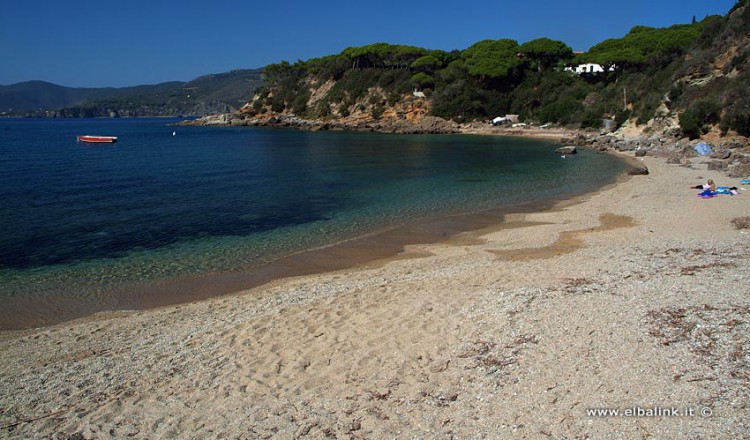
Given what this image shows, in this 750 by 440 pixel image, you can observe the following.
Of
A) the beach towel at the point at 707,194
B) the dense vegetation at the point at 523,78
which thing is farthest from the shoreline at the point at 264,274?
the dense vegetation at the point at 523,78

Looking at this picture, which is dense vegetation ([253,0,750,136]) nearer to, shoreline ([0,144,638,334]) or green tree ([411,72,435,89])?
green tree ([411,72,435,89])

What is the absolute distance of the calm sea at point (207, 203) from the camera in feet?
49.1

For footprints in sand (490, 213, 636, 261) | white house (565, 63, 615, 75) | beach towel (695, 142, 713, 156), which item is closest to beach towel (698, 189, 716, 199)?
footprints in sand (490, 213, 636, 261)

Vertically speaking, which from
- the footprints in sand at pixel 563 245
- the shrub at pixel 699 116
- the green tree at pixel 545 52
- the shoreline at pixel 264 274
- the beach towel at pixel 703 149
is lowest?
the shoreline at pixel 264 274

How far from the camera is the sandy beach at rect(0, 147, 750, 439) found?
20.7 feet

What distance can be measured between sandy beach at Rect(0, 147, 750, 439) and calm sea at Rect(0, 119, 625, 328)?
3.50 metres

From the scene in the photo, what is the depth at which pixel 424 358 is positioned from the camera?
26.6ft

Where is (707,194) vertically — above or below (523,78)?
below

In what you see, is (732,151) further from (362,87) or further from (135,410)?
(362,87)

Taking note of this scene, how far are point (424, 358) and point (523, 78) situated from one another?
9241cm

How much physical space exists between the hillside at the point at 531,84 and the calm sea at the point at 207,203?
11.0 m

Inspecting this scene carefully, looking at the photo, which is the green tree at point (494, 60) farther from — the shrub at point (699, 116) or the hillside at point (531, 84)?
the shrub at point (699, 116)

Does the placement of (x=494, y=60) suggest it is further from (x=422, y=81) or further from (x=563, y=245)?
(x=563, y=245)

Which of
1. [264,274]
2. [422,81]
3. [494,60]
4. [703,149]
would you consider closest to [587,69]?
[494,60]
